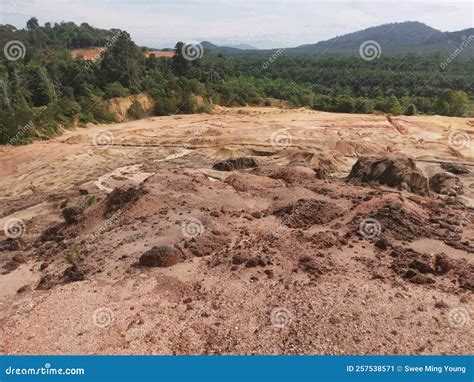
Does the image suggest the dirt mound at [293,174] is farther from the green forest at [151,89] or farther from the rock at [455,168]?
the green forest at [151,89]

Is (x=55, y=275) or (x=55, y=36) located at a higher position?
(x=55, y=36)

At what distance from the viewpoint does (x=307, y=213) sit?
558 inches

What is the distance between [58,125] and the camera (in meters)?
34.4

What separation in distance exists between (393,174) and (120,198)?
11.5 meters

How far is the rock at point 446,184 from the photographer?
19531mm

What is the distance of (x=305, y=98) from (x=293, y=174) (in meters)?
33.3

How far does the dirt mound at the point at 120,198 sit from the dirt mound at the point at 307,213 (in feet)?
16.6

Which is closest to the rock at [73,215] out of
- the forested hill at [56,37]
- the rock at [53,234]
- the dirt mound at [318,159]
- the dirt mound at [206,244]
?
the rock at [53,234]

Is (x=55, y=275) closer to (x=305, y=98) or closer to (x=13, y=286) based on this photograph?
(x=13, y=286)

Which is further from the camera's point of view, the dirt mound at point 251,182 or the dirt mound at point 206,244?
the dirt mound at point 251,182

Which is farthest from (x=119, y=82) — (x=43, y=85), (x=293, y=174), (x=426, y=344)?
(x=426, y=344)

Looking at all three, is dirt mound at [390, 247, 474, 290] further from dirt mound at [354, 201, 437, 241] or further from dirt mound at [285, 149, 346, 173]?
dirt mound at [285, 149, 346, 173]

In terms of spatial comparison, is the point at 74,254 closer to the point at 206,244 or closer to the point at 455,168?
the point at 206,244

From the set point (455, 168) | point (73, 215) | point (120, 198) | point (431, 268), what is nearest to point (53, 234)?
point (73, 215)
